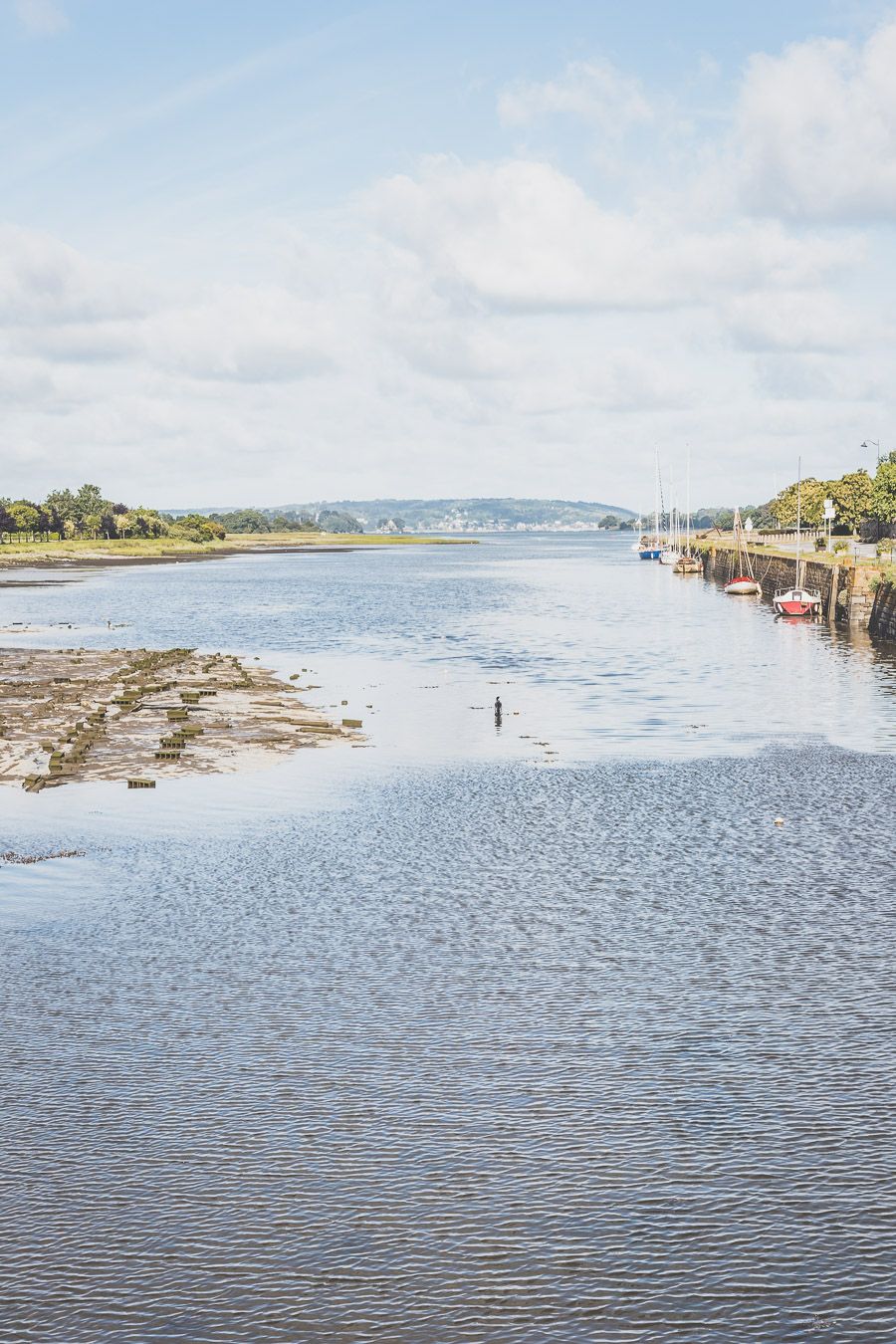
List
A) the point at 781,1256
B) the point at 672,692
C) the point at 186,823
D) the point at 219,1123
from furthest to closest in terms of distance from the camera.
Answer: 1. the point at 672,692
2. the point at 186,823
3. the point at 219,1123
4. the point at 781,1256

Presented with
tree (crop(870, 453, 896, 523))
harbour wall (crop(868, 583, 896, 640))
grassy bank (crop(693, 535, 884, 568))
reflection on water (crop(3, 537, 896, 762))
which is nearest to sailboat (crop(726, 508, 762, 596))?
grassy bank (crop(693, 535, 884, 568))

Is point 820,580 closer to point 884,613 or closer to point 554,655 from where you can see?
point 884,613

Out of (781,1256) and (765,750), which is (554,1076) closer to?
(781,1256)

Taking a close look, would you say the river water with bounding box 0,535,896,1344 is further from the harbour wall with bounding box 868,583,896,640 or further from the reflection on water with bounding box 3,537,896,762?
the harbour wall with bounding box 868,583,896,640

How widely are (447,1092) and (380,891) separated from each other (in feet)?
31.4

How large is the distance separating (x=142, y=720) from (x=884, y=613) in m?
56.0

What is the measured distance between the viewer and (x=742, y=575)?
480 feet

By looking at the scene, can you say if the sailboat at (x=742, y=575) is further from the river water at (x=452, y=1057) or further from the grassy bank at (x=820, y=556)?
the river water at (x=452, y=1057)

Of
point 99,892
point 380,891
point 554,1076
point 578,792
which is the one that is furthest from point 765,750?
point 554,1076

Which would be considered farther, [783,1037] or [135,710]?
[135,710]

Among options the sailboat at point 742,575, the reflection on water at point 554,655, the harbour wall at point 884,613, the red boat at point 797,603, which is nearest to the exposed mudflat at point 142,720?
the reflection on water at point 554,655

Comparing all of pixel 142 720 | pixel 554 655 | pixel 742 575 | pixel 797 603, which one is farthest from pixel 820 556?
pixel 142 720

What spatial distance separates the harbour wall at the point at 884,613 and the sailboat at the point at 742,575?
4094cm

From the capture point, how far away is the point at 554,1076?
16.8 metres
